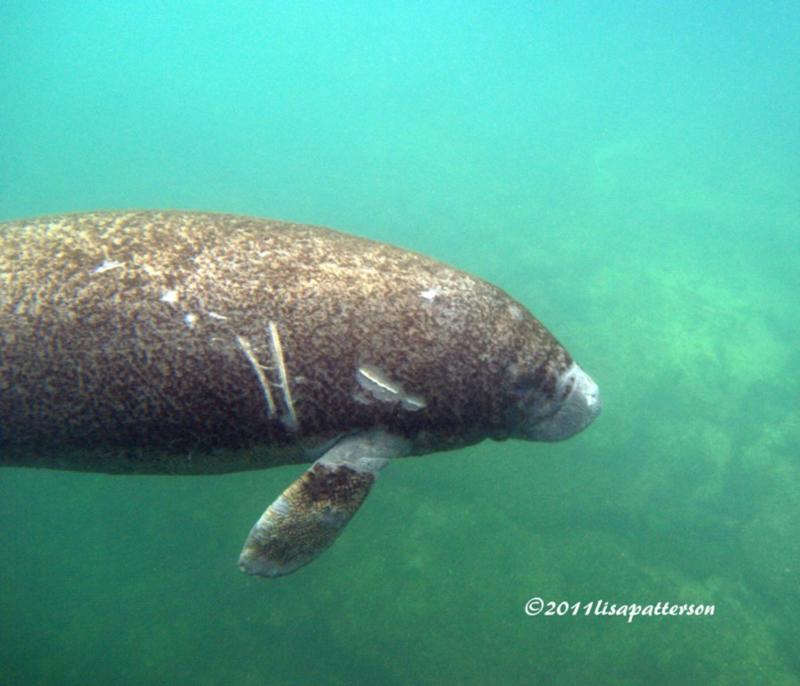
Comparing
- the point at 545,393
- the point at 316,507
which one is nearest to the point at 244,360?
the point at 316,507

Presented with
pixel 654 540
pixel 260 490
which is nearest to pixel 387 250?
pixel 260 490

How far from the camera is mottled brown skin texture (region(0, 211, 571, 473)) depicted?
3.41 meters

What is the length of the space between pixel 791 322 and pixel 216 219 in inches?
650

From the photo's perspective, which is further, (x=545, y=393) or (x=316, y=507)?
(x=545, y=393)

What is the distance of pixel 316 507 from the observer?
3.60 meters

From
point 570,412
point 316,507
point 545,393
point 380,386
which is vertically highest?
point 380,386

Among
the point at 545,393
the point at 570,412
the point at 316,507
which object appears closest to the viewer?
the point at 316,507

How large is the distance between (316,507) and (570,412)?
2.04 meters

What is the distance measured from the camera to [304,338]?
3.55m

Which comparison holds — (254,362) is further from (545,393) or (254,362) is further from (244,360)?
(545,393)

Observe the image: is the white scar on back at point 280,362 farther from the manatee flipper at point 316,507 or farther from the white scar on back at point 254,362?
the manatee flipper at point 316,507

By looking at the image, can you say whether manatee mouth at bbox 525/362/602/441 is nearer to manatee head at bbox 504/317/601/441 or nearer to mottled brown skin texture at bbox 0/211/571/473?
manatee head at bbox 504/317/601/441

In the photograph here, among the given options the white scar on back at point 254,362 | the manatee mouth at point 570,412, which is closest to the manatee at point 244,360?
the white scar on back at point 254,362

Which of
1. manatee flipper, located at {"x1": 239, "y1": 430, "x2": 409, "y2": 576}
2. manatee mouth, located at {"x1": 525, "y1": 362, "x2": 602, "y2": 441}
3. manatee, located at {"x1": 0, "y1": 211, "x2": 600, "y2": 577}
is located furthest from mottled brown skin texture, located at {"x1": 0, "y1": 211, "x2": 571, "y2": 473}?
manatee mouth, located at {"x1": 525, "y1": 362, "x2": 602, "y2": 441}
